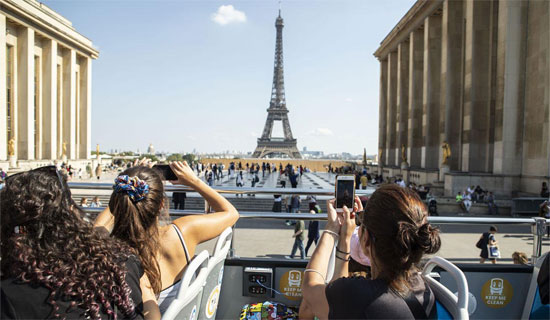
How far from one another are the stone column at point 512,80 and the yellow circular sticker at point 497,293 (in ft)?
60.7

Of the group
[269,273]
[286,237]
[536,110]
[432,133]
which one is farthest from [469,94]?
[269,273]

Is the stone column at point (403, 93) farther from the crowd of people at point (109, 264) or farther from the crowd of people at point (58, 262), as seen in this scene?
the crowd of people at point (58, 262)

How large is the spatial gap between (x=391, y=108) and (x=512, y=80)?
24.5m

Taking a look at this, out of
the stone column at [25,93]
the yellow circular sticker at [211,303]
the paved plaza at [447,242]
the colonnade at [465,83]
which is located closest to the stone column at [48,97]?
the stone column at [25,93]

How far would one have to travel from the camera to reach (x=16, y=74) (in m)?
34.7

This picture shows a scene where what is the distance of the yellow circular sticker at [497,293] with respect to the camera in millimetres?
3074

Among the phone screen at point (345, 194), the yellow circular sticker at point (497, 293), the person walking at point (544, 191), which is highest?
the phone screen at point (345, 194)

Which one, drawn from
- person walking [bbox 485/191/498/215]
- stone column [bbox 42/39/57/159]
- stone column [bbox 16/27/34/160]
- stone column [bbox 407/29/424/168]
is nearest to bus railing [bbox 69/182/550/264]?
person walking [bbox 485/191/498/215]

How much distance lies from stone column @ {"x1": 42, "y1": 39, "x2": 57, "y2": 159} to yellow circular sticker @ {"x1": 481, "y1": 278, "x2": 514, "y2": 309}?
44451mm

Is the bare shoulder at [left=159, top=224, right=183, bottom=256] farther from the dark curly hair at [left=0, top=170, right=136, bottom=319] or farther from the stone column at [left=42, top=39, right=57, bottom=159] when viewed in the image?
the stone column at [left=42, top=39, right=57, bottom=159]

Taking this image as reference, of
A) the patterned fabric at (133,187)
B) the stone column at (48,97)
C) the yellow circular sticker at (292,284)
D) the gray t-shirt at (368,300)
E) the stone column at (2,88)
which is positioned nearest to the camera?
the gray t-shirt at (368,300)

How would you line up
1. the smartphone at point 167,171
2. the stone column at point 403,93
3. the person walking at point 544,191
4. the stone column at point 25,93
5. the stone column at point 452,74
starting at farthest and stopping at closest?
the stone column at point 403,93
the stone column at point 25,93
the stone column at point 452,74
the person walking at point 544,191
the smartphone at point 167,171

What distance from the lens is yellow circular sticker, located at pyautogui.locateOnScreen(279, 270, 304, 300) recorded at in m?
3.17

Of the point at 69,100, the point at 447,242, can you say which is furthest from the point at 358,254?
the point at 69,100
